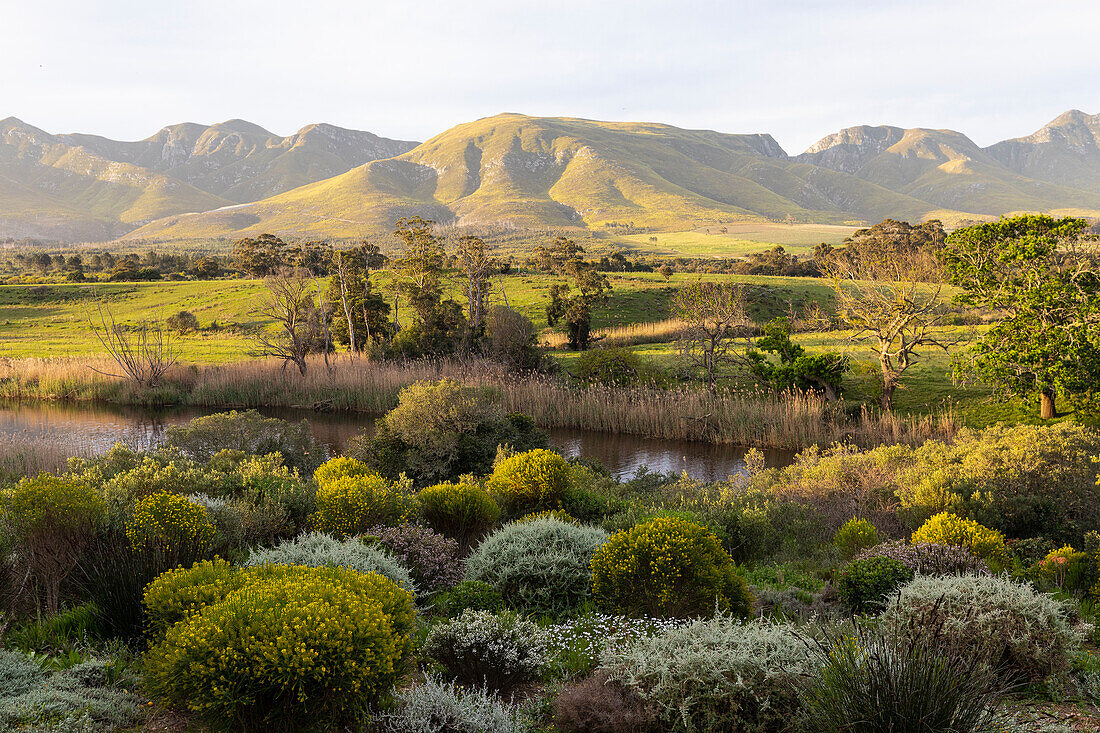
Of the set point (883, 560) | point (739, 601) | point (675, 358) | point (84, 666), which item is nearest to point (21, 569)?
point (84, 666)

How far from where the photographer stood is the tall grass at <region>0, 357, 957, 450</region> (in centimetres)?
1842

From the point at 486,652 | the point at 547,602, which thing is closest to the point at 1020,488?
the point at 547,602

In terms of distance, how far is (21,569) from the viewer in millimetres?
6070

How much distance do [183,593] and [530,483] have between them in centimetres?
600

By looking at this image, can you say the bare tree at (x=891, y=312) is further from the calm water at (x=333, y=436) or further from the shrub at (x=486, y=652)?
the shrub at (x=486, y=652)

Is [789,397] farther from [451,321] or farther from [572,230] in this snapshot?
[572,230]

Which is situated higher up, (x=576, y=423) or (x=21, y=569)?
(x=21, y=569)

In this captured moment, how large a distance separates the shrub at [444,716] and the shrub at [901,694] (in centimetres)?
172

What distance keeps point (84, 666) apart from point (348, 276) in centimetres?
2970

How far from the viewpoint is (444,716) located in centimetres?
388

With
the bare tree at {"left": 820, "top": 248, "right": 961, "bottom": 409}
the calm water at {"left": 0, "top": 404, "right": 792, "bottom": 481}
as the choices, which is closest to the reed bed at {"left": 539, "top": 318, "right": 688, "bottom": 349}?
the calm water at {"left": 0, "top": 404, "right": 792, "bottom": 481}

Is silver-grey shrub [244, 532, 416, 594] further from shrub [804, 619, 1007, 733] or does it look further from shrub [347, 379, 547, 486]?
shrub [347, 379, 547, 486]

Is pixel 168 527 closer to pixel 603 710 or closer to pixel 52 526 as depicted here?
pixel 52 526

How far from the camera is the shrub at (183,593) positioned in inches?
168
